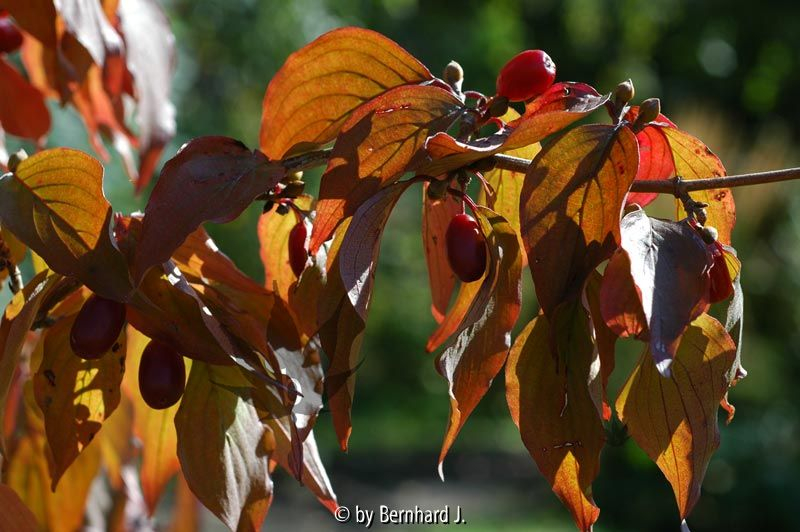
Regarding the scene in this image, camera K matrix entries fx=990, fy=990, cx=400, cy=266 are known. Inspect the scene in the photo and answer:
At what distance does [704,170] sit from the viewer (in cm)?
57

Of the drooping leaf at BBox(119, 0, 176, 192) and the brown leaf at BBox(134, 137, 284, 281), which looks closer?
the brown leaf at BBox(134, 137, 284, 281)

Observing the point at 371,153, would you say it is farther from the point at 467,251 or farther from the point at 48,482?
the point at 48,482

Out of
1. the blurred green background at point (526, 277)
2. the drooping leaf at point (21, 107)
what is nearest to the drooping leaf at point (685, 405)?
the drooping leaf at point (21, 107)

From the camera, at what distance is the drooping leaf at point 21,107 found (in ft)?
2.80

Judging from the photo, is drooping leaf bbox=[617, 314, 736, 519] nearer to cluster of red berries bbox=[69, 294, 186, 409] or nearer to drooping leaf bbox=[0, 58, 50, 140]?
cluster of red berries bbox=[69, 294, 186, 409]

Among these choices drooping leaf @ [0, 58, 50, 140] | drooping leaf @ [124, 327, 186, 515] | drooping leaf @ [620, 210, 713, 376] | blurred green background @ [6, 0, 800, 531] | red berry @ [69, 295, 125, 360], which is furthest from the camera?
blurred green background @ [6, 0, 800, 531]

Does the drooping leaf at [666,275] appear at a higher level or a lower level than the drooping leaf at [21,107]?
lower

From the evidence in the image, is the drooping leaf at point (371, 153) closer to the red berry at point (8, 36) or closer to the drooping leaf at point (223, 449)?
the drooping leaf at point (223, 449)

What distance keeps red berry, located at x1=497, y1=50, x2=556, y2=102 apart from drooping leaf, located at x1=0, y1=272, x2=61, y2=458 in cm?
27

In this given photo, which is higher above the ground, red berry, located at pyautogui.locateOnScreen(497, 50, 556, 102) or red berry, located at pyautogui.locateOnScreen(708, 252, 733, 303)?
red berry, located at pyautogui.locateOnScreen(497, 50, 556, 102)

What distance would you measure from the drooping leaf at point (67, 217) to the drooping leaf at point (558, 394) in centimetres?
20

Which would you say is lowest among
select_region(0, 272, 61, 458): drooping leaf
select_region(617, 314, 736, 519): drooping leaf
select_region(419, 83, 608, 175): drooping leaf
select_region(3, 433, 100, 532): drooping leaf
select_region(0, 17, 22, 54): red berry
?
select_region(3, 433, 100, 532): drooping leaf

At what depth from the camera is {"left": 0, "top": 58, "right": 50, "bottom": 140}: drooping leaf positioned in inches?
33.6

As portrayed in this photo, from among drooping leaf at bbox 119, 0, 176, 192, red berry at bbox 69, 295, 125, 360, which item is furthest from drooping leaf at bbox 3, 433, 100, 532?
red berry at bbox 69, 295, 125, 360
